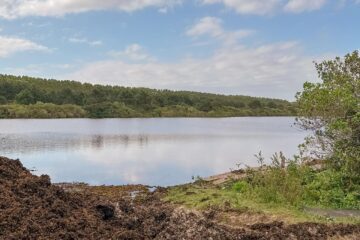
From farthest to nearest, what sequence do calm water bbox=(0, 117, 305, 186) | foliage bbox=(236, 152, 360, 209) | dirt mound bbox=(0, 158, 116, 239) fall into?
calm water bbox=(0, 117, 305, 186)
foliage bbox=(236, 152, 360, 209)
dirt mound bbox=(0, 158, 116, 239)

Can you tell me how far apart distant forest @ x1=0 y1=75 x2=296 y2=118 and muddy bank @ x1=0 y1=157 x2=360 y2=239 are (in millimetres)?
86996

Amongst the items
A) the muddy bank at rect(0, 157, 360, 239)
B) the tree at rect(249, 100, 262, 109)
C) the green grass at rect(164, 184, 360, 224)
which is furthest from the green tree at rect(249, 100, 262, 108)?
the muddy bank at rect(0, 157, 360, 239)

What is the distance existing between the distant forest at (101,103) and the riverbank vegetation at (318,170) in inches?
3131

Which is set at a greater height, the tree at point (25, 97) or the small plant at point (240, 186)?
Result: the tree at point (25, 97)

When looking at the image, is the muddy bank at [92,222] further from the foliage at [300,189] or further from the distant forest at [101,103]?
the distant forest at [101,103]

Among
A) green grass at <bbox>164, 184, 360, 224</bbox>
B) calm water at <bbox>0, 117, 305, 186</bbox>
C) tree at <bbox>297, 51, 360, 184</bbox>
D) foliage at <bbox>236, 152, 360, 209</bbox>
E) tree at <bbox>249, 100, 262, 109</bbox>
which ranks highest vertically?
tree at <bbox>249, 100, 262, 109</bbox>

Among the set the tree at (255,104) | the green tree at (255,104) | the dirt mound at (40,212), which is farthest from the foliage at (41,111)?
the dirt mound at (40,212)

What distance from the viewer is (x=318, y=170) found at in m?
→ 16.9

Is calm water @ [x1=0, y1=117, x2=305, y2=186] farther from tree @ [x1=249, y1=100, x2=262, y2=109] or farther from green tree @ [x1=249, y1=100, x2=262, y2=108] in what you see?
green tree @ [x1=249, y1=100, x2=262, y2=108]

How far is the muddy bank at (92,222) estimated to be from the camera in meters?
8.66

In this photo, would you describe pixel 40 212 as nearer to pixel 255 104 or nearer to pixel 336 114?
pixel 336 114

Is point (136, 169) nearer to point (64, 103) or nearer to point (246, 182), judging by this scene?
point (246, 182)

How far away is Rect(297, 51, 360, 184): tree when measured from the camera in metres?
15.1

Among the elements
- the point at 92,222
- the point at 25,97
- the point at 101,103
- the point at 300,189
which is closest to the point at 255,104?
the point at 101,103
